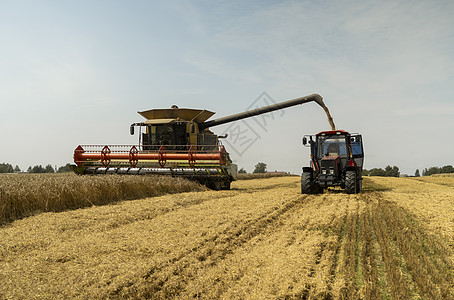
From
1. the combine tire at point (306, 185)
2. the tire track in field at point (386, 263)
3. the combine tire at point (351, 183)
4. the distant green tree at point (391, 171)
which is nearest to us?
the tire track in field at point (386, 263)

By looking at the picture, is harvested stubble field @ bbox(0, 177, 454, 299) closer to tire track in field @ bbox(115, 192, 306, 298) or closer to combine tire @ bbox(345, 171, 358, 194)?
tire track in field @ bbox(115, 192, 306, 298)

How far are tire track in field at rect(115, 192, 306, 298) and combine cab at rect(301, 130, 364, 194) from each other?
20.0 feet

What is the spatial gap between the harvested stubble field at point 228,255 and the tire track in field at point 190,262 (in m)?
0.01

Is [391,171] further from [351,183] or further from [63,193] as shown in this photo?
[63,193]

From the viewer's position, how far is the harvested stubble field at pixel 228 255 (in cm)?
331

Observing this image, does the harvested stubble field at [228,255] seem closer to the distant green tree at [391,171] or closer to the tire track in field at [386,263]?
the tire track in field at [386,263]

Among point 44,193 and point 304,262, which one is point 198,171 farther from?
point 304,262

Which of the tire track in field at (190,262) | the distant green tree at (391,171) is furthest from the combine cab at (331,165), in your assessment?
the distant green tree at (391,171)

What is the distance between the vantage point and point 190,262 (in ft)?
13.1

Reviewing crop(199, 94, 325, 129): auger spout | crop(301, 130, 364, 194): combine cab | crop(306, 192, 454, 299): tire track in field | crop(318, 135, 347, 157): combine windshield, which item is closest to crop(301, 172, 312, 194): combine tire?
crop(301, 130, 364, 194): combine cab

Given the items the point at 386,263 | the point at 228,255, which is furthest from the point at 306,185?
the point at 228,255

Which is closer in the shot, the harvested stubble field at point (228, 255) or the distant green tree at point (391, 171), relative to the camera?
the harvested stubble field at point (228, 255)

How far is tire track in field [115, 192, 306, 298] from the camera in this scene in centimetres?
329

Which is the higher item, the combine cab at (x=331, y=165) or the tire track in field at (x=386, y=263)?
the combine cab at (x=331, y=165)
